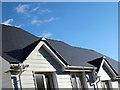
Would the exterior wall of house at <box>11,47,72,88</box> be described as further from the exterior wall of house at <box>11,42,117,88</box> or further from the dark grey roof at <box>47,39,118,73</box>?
the dark grey roof at <box>47,39,118,73</box>

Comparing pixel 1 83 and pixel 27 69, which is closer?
pixel 1 83

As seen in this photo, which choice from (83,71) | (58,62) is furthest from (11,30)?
(83,71)

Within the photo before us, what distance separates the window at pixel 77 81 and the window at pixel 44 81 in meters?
1.73

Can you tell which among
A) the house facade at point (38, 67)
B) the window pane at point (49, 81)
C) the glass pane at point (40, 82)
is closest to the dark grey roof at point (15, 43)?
the house facade at point (38, 67)

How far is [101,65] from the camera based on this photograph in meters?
15.9

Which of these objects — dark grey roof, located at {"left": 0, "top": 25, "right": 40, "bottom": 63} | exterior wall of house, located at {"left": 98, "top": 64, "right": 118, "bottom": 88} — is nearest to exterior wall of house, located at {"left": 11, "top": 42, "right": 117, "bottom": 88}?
dark grey roof, located at {"left": 0, "top": 25, "right": 40, "bottom": 63}

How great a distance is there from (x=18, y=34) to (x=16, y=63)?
3.65 m

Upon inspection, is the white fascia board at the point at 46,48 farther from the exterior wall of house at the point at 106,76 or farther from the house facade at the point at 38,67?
the exterior wall of house at the point at 106,76

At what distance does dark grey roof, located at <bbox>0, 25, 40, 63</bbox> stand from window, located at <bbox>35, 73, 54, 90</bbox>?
1.52m

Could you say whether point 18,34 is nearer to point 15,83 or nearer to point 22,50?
point 22,50

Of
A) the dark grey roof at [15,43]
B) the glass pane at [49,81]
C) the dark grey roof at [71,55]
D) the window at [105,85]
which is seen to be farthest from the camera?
the window at [105,85]

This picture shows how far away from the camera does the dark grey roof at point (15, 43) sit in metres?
Result: 10.9

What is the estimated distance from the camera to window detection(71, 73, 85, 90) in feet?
44.3

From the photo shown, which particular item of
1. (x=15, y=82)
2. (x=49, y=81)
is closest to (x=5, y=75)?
(x=15, y=82)
